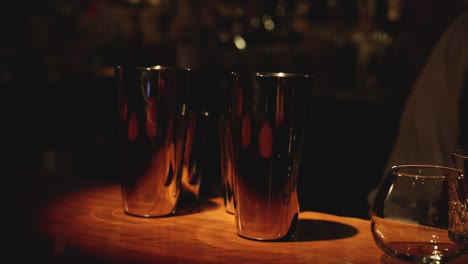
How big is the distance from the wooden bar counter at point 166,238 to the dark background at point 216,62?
110cm

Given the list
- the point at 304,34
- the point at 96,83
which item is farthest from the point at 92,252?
the point at 96,83

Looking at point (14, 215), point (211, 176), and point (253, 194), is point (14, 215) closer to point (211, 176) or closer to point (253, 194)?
point (253, 194)

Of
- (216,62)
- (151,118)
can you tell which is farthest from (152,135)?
(216,62)

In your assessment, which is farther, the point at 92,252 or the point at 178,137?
the point at 178,137

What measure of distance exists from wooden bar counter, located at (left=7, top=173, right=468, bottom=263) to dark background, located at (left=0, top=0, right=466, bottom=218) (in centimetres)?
110

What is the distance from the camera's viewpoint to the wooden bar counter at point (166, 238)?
0.70 meters

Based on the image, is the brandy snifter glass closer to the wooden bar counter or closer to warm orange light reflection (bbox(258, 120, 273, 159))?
the wooden bar counter

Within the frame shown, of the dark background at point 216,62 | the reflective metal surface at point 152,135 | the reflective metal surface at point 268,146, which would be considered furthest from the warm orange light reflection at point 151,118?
the dark background at point 216,62

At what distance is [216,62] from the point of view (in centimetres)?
367

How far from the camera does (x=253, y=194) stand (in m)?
0.75

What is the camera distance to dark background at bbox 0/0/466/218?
2643 millimetres

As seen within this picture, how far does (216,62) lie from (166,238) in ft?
9.69

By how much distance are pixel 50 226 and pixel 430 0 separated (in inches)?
68.1

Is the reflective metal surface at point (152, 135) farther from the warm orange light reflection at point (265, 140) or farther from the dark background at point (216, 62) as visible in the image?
the dark background at point (216, 62)
